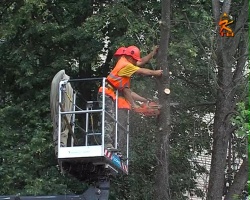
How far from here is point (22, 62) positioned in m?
12.9

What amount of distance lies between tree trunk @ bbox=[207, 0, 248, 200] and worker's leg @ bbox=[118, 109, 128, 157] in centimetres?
143

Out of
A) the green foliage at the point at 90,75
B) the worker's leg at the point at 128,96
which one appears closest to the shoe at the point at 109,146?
the worker's leg at the point at 128,96

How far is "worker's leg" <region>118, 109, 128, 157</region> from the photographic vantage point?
993 cm

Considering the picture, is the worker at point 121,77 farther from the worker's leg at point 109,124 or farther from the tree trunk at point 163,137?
the tree trunk at point 163,137

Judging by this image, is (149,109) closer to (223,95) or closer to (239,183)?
(223,95)

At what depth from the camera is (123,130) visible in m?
10.0

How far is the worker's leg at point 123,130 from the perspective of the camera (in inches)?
391

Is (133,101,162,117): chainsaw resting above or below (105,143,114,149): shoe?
above

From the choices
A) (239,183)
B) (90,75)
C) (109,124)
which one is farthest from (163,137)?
(90,75)

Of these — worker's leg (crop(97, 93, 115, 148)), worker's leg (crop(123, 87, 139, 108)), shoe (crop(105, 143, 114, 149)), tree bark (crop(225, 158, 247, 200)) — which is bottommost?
tree bark (crop(225, 158, 247, 200))

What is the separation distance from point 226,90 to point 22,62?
453 centimetres

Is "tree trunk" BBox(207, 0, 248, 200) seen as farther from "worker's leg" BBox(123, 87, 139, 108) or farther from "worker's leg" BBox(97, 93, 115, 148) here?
"worker's leg" BBox(97, 93, 115, 148)

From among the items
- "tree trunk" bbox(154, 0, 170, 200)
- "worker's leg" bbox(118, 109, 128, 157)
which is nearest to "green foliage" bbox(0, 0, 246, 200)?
"worker's leg" bbox(118, 109, 128, 157)

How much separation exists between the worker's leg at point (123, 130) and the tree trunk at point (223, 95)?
1.43 metres
